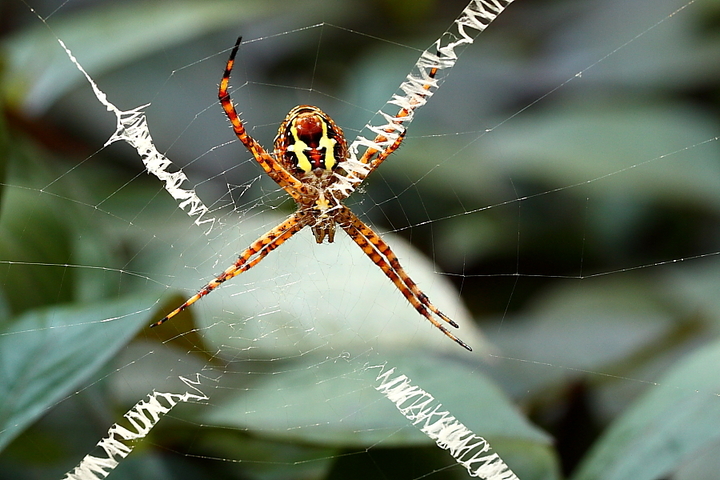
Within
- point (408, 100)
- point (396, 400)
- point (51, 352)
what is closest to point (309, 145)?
point (408, 100)

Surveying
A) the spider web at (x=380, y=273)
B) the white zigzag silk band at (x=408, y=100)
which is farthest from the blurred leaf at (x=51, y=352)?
the white zigzag silk band at (x=408, y=100)

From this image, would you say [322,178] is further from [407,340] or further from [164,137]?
[164,137]

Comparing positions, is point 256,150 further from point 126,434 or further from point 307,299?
point 126,434

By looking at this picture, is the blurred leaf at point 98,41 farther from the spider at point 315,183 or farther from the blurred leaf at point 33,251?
the spider at point 315,183

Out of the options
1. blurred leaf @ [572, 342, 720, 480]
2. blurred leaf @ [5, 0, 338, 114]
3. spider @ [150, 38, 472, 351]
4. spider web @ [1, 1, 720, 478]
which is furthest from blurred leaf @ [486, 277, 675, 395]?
blurred leaf @ [5, 0, 338, 114]

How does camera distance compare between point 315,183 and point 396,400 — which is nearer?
point 396,400
